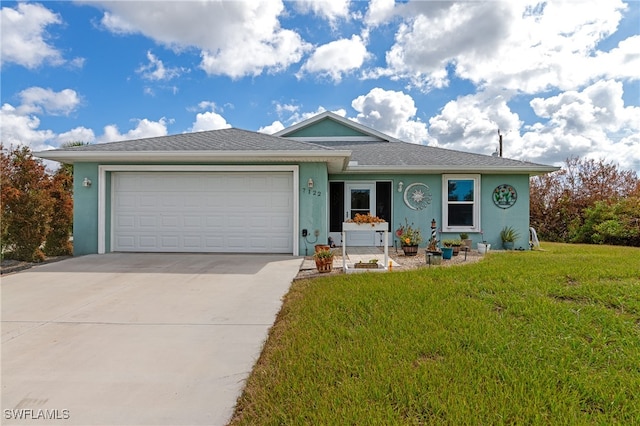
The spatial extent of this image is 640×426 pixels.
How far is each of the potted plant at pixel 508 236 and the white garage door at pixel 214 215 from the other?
6985 millimetres

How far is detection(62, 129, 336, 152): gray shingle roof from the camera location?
838cm

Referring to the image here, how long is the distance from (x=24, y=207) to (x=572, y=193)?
2161 cm

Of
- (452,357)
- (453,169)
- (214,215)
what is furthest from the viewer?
(453,169)

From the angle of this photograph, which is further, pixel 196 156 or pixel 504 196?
pixel 504 196

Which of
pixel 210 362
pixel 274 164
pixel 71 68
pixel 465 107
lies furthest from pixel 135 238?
pixel 465 107

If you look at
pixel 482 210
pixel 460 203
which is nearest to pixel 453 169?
pixel 460 203

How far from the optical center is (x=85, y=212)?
8766mm

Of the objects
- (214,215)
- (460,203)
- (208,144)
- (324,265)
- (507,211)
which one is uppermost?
(208,144)

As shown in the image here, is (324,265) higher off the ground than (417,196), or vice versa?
(417,196)

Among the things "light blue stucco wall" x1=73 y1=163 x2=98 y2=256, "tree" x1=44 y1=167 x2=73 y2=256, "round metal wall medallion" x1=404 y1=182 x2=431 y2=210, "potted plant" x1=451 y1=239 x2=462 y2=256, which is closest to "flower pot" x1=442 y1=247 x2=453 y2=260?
"potted plant" x1=451 y1=239 x2=462 y2=256

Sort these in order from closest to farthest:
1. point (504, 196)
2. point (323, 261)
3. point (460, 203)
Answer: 1. point (323, 261)
2. point (504, 196)
3. point (460, 203)

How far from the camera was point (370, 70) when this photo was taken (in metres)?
13.4

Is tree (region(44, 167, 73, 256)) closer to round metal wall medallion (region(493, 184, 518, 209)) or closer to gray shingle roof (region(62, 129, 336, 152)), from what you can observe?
gray shingle roof (region(62, 129, 336, 152))

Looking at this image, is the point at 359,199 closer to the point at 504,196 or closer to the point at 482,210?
the point at 482,210
